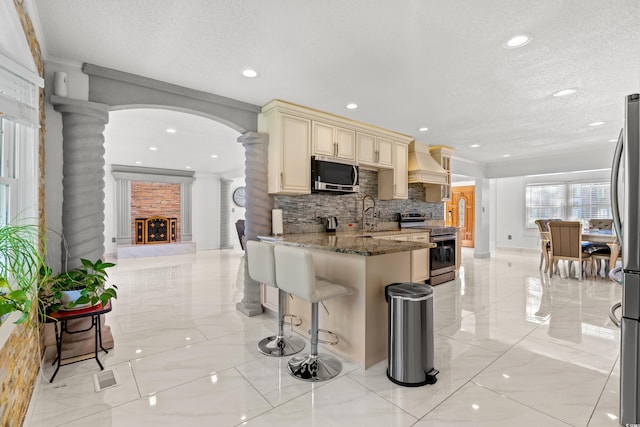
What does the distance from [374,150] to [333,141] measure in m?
0.86

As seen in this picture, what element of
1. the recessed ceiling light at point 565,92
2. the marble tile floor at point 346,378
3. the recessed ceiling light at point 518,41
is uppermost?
the recessed ceiling light at point 565,92

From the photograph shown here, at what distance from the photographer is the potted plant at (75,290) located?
7.25 feet

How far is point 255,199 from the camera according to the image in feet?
11.8

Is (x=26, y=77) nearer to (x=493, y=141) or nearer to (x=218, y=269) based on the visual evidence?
(x=218, y=269)

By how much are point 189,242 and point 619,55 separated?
940cm

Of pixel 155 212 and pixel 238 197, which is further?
pixel 238 197

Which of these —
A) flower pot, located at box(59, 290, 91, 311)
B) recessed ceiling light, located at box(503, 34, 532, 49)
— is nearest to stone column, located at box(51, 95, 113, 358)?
flower pot, located at box(59, 290, 91, 311)

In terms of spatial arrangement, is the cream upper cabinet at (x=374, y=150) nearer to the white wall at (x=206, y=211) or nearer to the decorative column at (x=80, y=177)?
the decorative column at (x=80, y=177)

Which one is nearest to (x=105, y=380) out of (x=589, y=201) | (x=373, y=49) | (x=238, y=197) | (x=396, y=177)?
(x=373, y=49)

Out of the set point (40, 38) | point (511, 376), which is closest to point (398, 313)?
point (511, 376)

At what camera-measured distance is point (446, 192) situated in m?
6.14

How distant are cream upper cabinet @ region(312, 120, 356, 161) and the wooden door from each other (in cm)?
687

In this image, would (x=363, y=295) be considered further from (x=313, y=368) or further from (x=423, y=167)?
(x=423, y=167)

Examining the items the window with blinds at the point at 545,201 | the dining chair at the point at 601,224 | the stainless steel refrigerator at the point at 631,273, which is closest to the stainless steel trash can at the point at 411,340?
the stainless steel refrigerator at the point at 631,273
